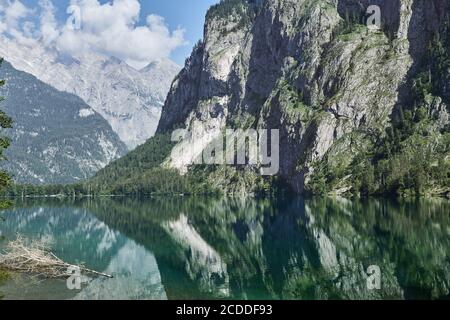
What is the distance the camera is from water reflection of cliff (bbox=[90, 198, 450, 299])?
44469 millimetres

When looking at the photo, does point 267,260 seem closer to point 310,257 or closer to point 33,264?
point 310,257

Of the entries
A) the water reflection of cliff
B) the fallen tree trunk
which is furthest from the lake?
the fallen tree trunk

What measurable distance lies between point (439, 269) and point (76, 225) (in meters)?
105

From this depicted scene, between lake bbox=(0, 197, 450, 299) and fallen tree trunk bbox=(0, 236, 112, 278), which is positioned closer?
lake bbox=(0, 197, 450, 299)

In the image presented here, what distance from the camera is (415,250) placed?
5966cm

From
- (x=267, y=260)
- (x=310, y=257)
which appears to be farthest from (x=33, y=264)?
(x=310, y=257)

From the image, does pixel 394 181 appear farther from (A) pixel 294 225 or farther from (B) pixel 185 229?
(B) pixel 185 229

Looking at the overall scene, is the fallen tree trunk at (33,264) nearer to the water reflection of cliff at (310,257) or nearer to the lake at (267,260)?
the lake at (267,260)

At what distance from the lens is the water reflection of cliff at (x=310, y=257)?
4447cm

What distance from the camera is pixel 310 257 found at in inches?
2438

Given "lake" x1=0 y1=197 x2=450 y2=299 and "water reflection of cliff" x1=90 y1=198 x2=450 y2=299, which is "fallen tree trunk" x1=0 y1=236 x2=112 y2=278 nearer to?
"lake" x1=0 y1=197 x2=450 y2=299

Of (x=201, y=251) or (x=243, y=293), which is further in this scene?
(x=201, y=251)

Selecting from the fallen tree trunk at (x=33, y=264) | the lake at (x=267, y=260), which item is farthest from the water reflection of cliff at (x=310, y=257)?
the fallen tree trunk at (x=33, y=264)
